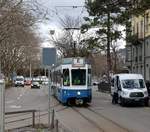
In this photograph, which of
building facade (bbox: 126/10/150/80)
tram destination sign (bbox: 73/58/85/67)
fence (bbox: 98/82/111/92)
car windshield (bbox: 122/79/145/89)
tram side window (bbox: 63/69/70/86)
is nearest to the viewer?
tram side window (bbox: 63/69/70/86)

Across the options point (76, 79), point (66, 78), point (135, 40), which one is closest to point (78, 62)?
point (76, 79)

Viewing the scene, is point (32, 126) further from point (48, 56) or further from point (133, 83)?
point (133, 83)

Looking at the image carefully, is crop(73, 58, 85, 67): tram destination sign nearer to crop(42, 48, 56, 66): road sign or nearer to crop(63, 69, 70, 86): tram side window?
crop(63, 69, 70, 86): tram side window

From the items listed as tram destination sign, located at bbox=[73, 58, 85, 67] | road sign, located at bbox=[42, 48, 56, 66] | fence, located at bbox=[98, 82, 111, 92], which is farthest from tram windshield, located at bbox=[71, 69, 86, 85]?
fence, located at bbox=[98, 82, 111, 92]

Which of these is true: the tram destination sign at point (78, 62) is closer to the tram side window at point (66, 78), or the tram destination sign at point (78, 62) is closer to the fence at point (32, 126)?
the tram side window at point (66, 78)

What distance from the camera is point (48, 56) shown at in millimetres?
22156

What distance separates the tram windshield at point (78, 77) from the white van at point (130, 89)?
3.66 m

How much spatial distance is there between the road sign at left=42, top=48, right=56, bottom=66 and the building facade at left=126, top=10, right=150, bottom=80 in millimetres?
46794

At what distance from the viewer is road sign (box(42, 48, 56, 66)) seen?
22031mm

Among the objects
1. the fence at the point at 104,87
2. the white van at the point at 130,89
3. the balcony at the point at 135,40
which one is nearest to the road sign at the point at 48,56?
the white van at the point at 130,89

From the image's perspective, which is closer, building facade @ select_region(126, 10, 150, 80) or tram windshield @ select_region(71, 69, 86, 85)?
tram windshield @ select_region(71, 69, 86, 85)

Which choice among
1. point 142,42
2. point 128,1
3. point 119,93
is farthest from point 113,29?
point 128,1

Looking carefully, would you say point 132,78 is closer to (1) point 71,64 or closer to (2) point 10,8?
(1) point 71,64

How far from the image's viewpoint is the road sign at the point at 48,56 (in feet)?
72.3
